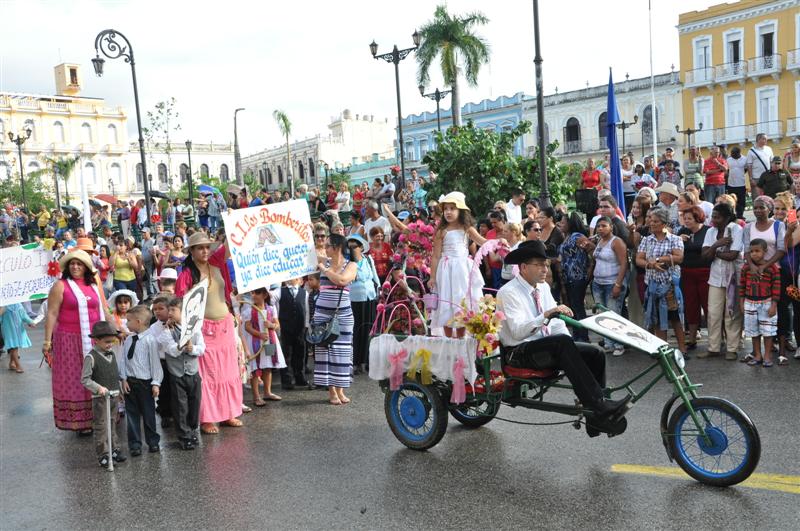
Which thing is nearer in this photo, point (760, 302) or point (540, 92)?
point (760, 302)

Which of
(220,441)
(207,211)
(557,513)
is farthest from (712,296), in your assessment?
(207,211)

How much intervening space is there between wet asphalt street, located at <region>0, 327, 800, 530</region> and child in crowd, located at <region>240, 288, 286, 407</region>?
88 centimetres

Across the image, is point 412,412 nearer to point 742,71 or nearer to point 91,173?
point 742,71

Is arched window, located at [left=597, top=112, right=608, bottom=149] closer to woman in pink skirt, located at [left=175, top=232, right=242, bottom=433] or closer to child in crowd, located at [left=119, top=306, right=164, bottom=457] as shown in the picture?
woman in pink skirt, located at [left=175, top=232, right=242, bottom=433]

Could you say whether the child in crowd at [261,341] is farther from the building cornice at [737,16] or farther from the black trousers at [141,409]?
the building cornice at [737,16]

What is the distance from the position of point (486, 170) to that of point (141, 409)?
11016 millimetres

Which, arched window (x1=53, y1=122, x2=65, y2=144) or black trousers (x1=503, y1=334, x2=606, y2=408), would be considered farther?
arched window (x1=53, y1=122, x2=65, y2=144)

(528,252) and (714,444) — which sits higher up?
(528,252)

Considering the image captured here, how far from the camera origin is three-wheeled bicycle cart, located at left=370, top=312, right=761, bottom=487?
16.4 feet

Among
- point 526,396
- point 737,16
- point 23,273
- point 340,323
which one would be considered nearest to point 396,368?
point 526,396

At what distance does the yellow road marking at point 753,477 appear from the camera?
4941mm

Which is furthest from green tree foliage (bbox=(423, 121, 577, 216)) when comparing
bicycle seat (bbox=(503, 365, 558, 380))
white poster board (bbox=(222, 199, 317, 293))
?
bicycle seat (bbox=(503, 365, 558, 380))

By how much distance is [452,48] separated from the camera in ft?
104

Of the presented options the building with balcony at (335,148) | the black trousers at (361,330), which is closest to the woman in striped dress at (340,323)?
the black trousers at (361,330)
